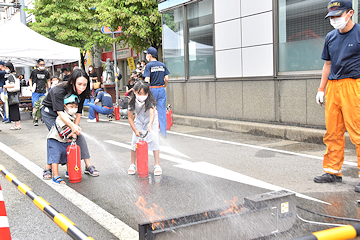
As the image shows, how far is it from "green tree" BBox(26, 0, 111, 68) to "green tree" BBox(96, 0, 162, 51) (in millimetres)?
8068

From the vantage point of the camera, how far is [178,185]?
5.00 metres

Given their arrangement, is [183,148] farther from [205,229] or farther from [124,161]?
[205,229]

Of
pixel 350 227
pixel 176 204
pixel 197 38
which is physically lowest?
pixel 176 204

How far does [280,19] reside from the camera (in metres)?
9.10

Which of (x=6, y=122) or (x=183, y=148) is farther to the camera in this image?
(x=6, y=122)

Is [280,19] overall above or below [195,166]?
above

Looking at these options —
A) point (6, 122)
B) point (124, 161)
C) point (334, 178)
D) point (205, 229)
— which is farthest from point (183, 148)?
point (6, 122)

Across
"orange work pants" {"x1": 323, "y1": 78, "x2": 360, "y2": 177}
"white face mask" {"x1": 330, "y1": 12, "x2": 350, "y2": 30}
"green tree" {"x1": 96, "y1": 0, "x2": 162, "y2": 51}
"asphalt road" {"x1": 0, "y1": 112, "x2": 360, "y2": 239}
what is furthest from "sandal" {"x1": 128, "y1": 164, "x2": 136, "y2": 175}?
"green tree" {"x1": 96, "y1": 0, "x2": 162, "y2": 51}

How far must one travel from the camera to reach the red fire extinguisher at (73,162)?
17.0 ft

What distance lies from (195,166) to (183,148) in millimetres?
1642

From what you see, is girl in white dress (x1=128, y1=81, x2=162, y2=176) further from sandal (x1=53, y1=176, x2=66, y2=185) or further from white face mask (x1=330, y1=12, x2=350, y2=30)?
white face mask (x1=330, y1=12, x2=350, y2=30)

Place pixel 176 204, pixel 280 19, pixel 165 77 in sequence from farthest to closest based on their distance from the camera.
A: pixel 280 19 → pixel 165 77 → pixel 176 204

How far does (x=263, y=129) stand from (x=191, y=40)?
14.9ft

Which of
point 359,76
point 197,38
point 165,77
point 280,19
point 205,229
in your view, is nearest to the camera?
point 205,229
